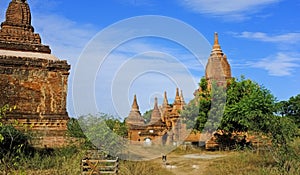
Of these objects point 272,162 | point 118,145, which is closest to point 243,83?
point 272,162

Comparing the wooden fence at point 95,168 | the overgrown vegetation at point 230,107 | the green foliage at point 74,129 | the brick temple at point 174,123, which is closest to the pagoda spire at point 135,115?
the brick temple at point 174,123

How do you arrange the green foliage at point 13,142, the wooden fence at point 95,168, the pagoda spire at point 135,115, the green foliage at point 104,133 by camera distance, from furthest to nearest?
the pagoda spire at point 135,115 → the green foliage at point 104,133 → the green foliage at point 13,142 → the wooden fence at point 95,168

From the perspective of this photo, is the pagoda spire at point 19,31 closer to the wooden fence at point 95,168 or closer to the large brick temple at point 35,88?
the large brick temple at point 35,88

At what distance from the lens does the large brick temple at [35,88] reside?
634 inches

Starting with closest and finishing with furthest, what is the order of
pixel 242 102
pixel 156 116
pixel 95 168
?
pixel 95 168 → pixel 242 102 → pixel 156 116

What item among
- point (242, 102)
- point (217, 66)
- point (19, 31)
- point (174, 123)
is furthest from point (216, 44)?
point (19, 31)

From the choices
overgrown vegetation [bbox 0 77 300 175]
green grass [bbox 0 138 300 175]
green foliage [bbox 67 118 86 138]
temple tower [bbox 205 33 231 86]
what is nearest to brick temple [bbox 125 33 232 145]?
temple tower [bbox 205 33 231 86]

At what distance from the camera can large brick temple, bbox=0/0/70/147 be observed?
52.8ft

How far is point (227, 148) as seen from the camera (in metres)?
23.3

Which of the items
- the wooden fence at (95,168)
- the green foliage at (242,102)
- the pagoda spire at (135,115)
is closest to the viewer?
the wooden fence at (95,168)

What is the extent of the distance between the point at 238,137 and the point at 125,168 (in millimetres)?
14543

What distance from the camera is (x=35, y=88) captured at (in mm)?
16875

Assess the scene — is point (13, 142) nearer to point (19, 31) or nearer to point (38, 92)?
point (38, 92)

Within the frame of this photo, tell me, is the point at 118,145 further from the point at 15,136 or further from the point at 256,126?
the point at 256,126
